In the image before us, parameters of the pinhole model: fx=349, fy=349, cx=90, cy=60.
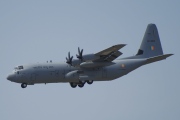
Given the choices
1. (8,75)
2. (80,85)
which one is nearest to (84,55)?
(80,85)

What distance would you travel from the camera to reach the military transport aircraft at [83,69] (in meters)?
40.2

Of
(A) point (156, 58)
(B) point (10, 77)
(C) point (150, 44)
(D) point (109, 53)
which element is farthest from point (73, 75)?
(C) point (150, 44)

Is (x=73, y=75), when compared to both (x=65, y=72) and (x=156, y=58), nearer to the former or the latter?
(x=65, y=72)

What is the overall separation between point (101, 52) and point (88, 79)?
418 cm

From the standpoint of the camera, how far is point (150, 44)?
1863 inches

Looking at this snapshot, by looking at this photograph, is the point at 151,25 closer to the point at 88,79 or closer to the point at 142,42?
the point at 142,42

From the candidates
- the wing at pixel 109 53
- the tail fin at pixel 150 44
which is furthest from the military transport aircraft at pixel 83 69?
the tail fin at pixel 150 44

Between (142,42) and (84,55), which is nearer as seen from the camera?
(84,55)

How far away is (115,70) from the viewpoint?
4391 cm

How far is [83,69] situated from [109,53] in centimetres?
391

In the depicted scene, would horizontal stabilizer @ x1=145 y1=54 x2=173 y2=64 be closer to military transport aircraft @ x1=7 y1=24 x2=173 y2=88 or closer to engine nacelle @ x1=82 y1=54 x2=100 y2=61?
military transport aircraft @ x1=7 y1=24 x2=173 y2=88

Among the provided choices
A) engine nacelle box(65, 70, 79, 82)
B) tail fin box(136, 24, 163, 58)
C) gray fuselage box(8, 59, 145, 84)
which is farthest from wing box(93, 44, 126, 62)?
tail fin box(136, 24, 163, 58)

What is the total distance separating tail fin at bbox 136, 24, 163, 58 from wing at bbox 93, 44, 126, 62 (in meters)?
6.24

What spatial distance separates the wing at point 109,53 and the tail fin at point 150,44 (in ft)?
20.5
